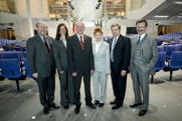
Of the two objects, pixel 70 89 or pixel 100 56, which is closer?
pixel 100 56

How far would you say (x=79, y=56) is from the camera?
224 cm

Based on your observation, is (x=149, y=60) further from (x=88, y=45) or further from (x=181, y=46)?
(x=181, y=46)

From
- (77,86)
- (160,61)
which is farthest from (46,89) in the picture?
(160,61)

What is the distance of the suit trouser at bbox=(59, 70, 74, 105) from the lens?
8.14 feet

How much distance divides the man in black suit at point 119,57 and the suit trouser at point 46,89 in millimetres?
1106

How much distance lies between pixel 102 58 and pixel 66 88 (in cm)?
86

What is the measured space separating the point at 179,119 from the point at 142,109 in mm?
541

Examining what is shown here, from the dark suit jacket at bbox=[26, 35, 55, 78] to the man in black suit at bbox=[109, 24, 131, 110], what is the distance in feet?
3.47

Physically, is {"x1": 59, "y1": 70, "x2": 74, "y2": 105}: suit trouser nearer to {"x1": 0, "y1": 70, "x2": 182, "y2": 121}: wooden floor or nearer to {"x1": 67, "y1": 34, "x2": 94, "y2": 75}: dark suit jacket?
{"x1": 0, "y1": 70, "x2": 182, "y2": 121}: wooden floor

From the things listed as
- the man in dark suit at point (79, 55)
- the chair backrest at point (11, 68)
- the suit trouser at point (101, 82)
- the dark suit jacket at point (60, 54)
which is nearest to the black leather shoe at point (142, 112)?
the suit trouser at point (101, 82)

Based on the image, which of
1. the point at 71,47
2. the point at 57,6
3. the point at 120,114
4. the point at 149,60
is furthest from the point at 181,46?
the point at 57,6

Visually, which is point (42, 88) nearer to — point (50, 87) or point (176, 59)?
point (50, 87)

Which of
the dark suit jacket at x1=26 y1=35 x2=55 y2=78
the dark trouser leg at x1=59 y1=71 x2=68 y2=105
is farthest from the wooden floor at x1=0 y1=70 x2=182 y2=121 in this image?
the dark suit jacket at x1=26 y1=35 x2=55 y2=78

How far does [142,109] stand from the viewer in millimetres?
2377
